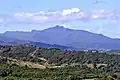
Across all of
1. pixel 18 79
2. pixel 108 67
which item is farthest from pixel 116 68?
pixel 18 79

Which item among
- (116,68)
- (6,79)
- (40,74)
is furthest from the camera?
(116,68)

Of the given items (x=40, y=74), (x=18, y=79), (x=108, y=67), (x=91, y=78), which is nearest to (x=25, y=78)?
(x=18, y=79)

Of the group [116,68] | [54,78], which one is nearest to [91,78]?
[54,78]

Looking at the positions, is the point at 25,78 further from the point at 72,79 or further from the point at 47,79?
the point at 72,79

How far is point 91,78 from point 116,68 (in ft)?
284

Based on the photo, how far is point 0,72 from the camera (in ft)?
379

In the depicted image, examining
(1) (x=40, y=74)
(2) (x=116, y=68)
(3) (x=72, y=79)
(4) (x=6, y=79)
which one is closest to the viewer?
(4) (x=6, y=79)

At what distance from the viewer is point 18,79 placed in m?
103

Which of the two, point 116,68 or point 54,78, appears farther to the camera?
point 116,68

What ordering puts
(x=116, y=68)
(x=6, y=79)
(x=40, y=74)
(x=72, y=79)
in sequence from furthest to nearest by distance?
1. (x=116, y=68)
2. (x=40, y=74)
3. (x=72, y=79)
4. (x=6, y=79)

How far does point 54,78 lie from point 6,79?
1480cm

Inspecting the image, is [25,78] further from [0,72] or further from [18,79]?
[0,72]

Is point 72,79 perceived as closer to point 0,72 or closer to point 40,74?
point 40,74

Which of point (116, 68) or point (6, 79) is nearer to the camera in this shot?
point (6, 79)
